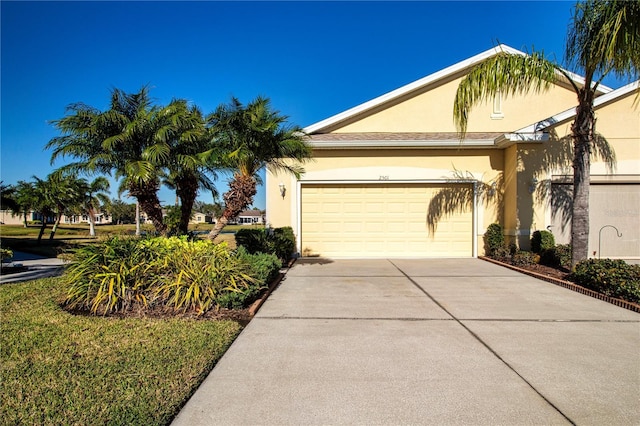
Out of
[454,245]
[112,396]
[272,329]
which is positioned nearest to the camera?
[112,396]

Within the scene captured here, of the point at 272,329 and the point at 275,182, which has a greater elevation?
the point at 275,182

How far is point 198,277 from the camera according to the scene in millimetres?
5922

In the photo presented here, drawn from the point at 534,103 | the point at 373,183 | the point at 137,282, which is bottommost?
the point at 137,282

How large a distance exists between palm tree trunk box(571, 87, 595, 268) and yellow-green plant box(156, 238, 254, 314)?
7568 mm

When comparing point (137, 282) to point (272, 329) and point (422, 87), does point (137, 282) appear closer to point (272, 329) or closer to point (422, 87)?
point (272, 329)

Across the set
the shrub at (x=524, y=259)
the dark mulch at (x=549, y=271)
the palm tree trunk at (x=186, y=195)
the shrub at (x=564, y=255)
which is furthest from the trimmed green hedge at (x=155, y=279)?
the shrub at (x=564, y=255)

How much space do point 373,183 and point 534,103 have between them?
6895mm

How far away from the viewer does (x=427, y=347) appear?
14.3 feet

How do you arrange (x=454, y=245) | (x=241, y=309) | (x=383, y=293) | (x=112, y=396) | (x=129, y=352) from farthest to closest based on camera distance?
(x=454, y=245) → (x=383, y=293) → (x=241, y=309) → (x=129, y=352) → (x=112, y=396)

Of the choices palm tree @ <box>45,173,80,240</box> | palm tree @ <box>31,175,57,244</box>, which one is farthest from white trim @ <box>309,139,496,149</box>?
palm tree @ <box>31,175,57,244</box>

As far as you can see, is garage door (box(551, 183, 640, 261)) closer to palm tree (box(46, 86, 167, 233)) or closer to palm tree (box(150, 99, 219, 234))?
palm tree (box(150, 99, 219, 234))

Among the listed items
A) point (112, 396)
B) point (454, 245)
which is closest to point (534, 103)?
point (454, 245)

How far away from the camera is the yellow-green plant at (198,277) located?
5719 millimetres

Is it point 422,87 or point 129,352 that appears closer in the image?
point 129,352
